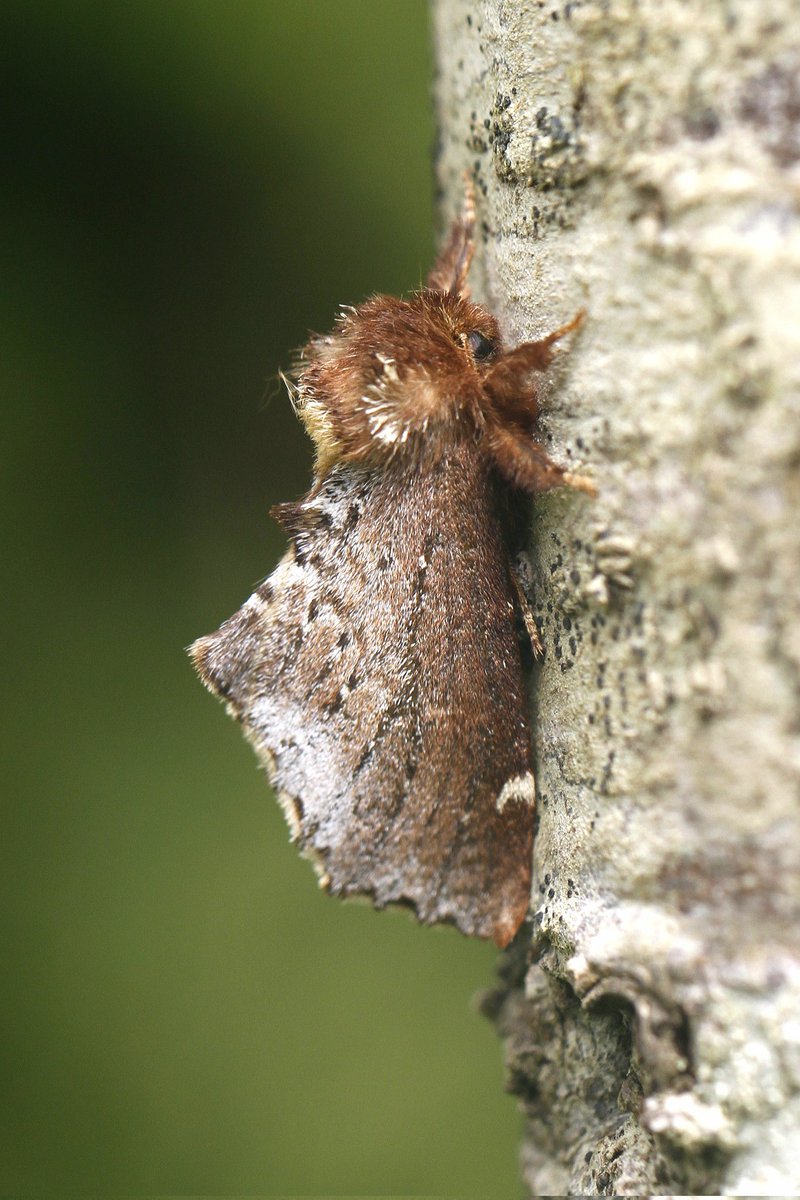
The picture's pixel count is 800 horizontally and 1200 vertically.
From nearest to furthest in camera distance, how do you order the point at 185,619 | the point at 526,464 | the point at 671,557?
the point at 671,557, the point at 526,464, the point at 185,619

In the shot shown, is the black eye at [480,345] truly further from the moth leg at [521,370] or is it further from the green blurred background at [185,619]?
the green blurred background at [185,619]

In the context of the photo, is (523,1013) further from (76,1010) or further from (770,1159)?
(76,1010)

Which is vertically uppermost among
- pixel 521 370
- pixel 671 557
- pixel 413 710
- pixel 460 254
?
pixel 460 254

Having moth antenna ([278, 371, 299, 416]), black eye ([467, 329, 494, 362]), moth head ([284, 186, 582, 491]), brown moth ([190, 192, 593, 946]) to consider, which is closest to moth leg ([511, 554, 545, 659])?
brown moth ([190, 192, 593, 946])

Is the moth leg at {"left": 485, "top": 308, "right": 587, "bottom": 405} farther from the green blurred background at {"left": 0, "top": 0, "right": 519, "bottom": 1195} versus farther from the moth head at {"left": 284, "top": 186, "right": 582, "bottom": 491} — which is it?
the green blurred background at {"left": 0, "top": 0, "right": 519, "bottom": 1195}

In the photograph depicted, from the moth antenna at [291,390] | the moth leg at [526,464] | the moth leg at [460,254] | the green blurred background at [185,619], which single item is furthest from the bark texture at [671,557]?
the green blurred background at [185,619]

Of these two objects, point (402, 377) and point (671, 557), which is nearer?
point (671, 557)

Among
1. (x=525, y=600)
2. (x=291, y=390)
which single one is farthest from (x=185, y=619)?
(x=525, y=600)

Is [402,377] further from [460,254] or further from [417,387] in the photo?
[460,254]

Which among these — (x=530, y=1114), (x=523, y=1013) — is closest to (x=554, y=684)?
(x=523, y=1013)
